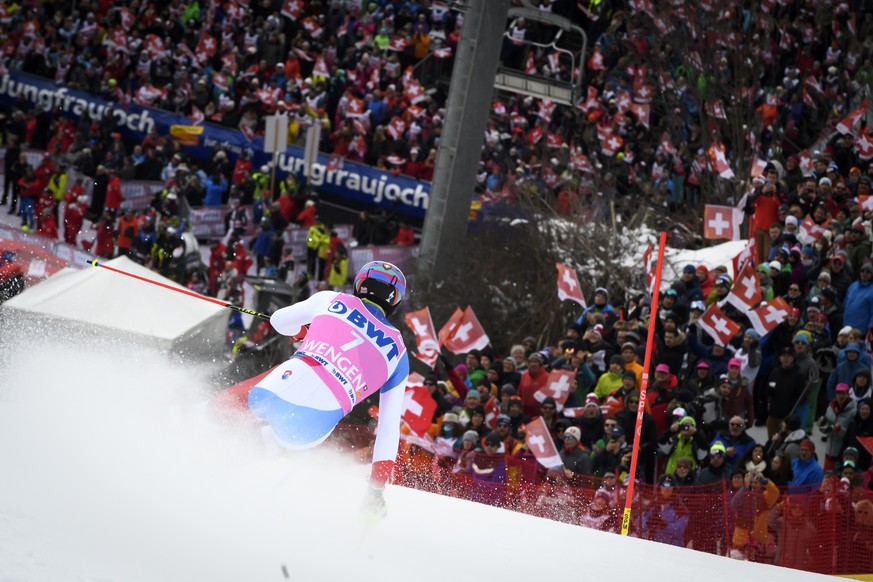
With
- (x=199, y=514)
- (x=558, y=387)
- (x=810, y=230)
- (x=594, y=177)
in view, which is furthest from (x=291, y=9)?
(x=199, y=514)

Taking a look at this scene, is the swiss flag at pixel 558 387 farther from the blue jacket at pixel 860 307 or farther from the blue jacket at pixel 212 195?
the blue jacket at pixel 212 195

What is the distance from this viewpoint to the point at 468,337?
44.6 ft

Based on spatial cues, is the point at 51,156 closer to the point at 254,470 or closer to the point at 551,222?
the point at 551,222

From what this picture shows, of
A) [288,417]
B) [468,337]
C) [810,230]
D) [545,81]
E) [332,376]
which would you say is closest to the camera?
[288,417]

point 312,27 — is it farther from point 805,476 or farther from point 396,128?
point 805,476

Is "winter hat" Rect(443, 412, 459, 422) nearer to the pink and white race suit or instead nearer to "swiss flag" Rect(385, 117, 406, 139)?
the pink and white race suit

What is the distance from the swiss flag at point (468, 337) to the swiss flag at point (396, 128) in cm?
1052

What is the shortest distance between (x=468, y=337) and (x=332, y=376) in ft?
23.0

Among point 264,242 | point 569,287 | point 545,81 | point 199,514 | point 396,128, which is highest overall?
point 545,81

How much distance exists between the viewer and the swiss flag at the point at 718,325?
12.1 metres

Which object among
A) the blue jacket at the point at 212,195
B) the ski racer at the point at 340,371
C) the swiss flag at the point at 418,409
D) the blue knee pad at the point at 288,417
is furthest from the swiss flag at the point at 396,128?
the blue knee pad at the point at 288,417

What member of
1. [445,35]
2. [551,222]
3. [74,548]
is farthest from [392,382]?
[445,35]

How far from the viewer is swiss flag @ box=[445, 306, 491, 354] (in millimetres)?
13547

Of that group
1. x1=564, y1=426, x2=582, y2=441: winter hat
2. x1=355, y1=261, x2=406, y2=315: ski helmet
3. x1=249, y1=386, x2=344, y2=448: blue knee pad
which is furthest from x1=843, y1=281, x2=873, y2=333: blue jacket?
x1=249, y1=386, x2=344, y2=448: blue knee pad
